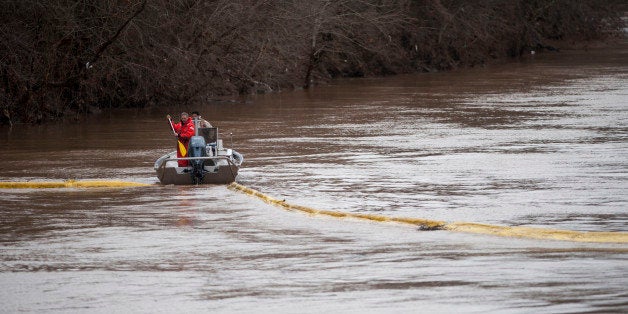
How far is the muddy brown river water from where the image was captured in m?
12.5

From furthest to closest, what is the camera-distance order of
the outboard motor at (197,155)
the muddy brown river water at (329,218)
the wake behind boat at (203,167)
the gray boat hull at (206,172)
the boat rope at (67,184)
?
the boat rope at (67,184) → the gray boat hull at (206,172) → the wake behind boat at (203,167) → the outboard motor at (197,155) → the muddy brown river water at (329,218)

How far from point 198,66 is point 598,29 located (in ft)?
147

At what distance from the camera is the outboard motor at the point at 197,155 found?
22.8 m

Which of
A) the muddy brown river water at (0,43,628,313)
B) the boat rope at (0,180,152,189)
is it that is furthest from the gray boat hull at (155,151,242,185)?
the boat rope at (0,180,152,189)

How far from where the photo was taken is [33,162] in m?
28.5

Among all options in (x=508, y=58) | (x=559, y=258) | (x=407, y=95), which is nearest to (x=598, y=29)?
(x=508, y=58)

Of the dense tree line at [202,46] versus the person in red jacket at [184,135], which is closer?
the person in red jacket at [184,135]

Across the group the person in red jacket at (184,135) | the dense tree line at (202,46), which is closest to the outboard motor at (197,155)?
the person in red jacket at (184,135)

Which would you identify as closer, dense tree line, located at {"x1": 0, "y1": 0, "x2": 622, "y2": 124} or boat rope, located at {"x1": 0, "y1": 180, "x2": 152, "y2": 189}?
boat rope, located at {"x1": 0, "y1": 180, "x2": 152, "y2": 189}

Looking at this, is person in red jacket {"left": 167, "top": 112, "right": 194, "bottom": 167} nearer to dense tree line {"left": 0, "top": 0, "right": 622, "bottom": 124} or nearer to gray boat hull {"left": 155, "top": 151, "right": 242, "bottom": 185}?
gray boat hull {"left": 155, "top": 151, "right": 242, "bottom": 185}

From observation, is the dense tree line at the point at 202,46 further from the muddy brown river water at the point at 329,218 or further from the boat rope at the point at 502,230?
the boat rope at the point at 502,230

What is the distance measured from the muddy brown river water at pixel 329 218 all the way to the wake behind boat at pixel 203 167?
1.24ft

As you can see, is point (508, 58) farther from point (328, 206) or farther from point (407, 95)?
point (328, 206)

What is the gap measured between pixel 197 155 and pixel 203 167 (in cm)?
54
